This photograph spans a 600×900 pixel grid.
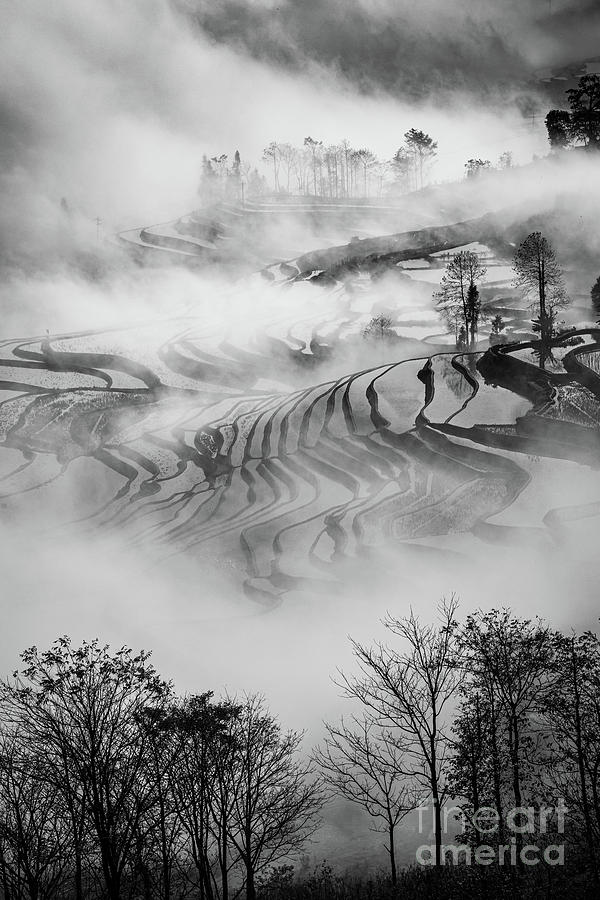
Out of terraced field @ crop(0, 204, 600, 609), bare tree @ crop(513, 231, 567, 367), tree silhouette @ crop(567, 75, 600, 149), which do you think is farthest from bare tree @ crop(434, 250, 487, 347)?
tree silhouette @ crop(567, 75, 600, 149)

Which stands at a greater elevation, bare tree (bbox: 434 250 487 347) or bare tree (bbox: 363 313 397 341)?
bare tree (bbox: 434 250 487 347)

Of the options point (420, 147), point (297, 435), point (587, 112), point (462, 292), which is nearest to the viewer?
point (297, 435)

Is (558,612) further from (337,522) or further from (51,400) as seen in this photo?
(51,400)

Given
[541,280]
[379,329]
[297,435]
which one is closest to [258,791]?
[297,435]

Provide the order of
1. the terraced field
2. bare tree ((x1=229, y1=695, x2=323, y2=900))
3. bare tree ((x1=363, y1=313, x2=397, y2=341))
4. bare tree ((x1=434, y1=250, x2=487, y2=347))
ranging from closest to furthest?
1. bare tree ((x1=229, y1=695, x2=323, y2=900))
2. the terraced field
3. bare tree ((x1=434, y1=250, x2=487, y2=347))
4. bare tree ((x1=363, y1=313, x2=397, y2=341))

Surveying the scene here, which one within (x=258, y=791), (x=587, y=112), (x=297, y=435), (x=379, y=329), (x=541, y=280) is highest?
(x=587, y=112)

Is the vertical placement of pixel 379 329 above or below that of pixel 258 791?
above

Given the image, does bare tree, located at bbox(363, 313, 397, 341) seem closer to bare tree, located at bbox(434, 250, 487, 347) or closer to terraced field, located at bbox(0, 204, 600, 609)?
terraced field, located at bbox(0, 204, 600, 609)

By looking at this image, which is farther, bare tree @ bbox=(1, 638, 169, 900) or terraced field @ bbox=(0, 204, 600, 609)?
terraced field @ bbox=(0, 204, 600, 609)

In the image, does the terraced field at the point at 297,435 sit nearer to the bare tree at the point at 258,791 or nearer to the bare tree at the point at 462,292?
the bare tree at the point at 462,292

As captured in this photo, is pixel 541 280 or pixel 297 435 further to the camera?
pixel 541 280

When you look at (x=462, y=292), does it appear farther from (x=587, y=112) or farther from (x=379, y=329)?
(x=587, y=112)
